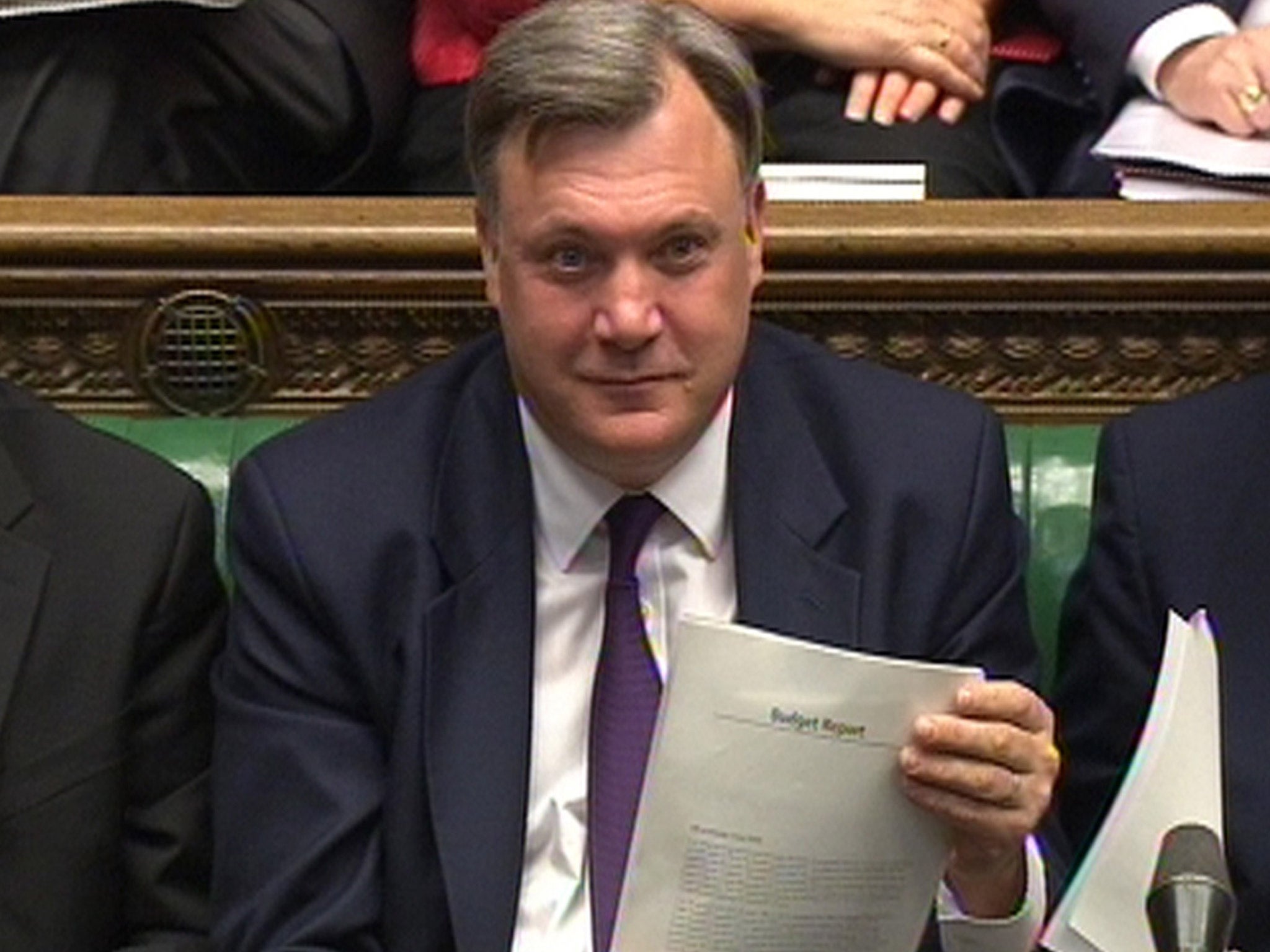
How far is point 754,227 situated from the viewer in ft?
5.74

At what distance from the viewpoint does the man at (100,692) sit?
1784mm

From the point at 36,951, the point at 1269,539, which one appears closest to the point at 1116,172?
the point at 1269,539

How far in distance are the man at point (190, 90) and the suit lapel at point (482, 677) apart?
0.56m

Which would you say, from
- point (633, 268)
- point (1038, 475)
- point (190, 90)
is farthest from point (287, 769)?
point (190, 90)

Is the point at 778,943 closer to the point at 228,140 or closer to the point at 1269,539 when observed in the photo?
the point at 1269,539

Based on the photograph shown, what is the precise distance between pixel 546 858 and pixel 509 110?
443mm

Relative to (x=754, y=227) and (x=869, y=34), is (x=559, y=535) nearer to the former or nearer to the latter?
(x=754, y=227)

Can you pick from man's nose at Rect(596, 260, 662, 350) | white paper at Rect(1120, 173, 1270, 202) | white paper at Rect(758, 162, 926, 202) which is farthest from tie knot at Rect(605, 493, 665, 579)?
white paper at Rect(1120, 173, 1270, 202)

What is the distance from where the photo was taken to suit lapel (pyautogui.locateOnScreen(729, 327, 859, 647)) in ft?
5.71

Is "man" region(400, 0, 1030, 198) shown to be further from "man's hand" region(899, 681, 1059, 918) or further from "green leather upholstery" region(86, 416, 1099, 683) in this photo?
"man's hand" region(899, 681, 1059, 918)

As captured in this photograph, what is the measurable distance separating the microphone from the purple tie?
0.46 m

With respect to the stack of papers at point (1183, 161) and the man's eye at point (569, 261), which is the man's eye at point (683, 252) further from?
the stack of papers at point (1183, 161)

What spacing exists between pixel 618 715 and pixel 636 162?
1.08 feet

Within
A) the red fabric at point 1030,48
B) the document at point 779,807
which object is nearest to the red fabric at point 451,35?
the red fabric at point 1030,48
